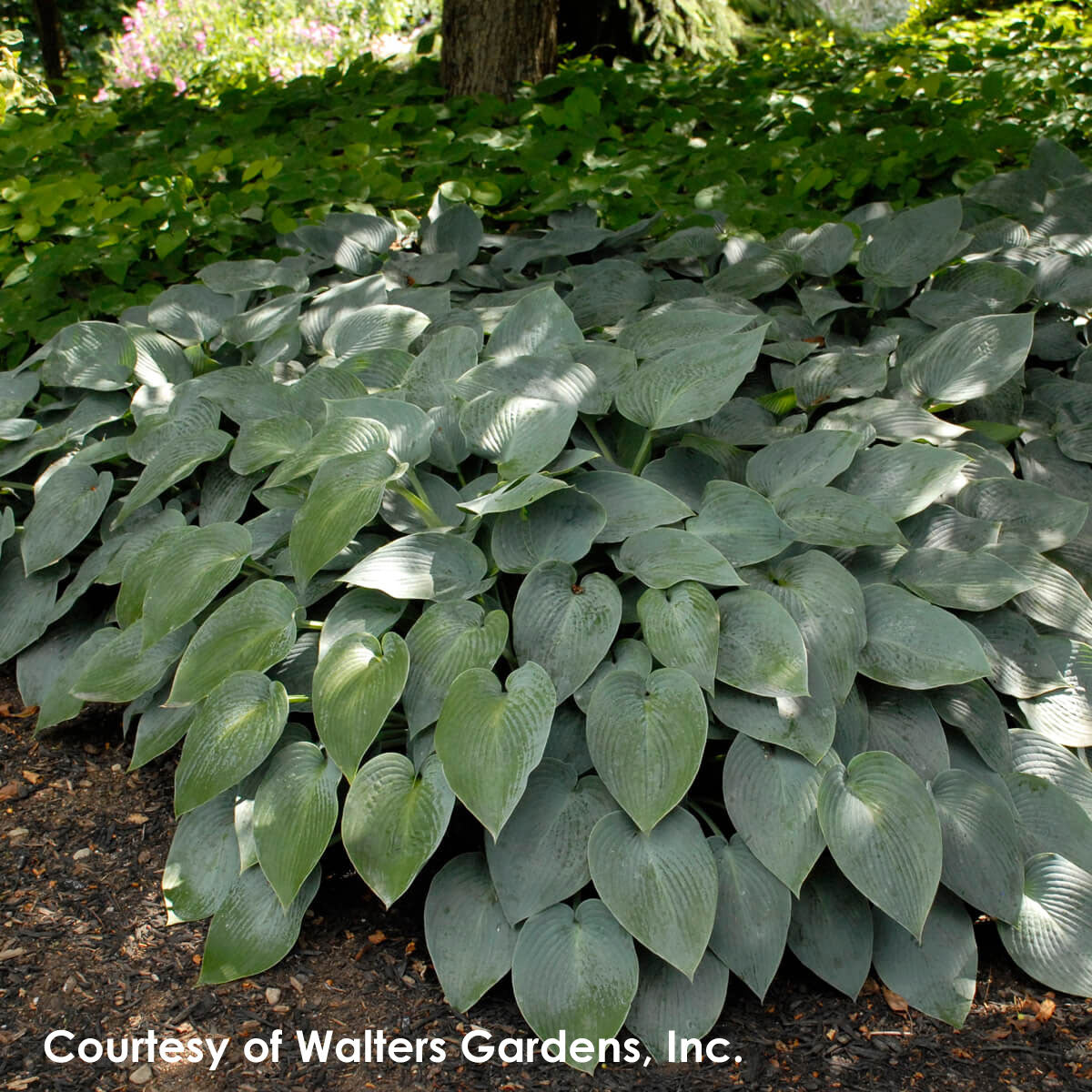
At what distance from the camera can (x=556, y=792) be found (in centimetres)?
220

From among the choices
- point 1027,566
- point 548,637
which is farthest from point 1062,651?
point 548,637

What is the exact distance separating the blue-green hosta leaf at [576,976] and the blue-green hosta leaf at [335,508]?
82 centimetres

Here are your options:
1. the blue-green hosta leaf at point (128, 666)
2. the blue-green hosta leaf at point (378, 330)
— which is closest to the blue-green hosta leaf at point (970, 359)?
the blue-green hosta leaf at point (378, 330)

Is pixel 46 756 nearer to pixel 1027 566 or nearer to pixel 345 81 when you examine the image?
pixel 1027 566

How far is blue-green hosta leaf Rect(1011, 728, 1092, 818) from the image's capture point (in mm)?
2330

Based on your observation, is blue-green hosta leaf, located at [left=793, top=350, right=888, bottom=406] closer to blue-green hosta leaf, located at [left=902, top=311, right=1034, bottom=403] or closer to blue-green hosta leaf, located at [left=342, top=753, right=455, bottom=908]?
blue-green hosta leaf, located at [left=902, top=311, right=1034, bottom=403]

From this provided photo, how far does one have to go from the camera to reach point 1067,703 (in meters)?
2.40

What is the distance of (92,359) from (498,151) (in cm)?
246

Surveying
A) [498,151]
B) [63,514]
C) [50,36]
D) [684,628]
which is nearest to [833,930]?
[684,628]

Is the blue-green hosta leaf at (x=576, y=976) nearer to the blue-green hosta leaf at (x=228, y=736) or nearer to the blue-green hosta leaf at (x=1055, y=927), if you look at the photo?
the blue-green hosta leaf at (x=228, y=736)

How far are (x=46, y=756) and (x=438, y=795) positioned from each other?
1278 mm

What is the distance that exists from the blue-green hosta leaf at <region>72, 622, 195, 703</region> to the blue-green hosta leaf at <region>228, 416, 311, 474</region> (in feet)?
1.34

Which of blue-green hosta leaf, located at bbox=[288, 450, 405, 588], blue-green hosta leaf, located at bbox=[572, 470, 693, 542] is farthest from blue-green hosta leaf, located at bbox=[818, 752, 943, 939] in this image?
blue-green hosta leaf, located at bbox=[288, 450, 405, 588]

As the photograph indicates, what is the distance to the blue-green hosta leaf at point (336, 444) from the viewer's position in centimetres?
241
